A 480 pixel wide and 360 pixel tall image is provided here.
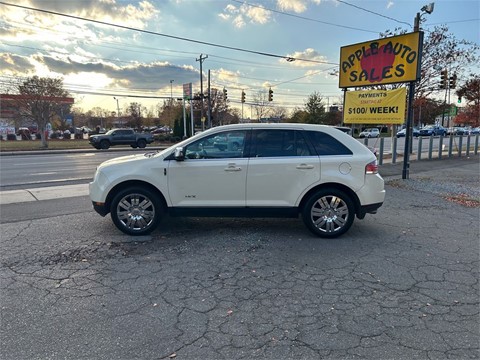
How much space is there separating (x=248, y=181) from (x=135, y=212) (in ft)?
5.70

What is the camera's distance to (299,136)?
500 centimetres

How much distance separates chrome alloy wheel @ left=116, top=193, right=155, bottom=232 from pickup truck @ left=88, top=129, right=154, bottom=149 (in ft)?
85.3

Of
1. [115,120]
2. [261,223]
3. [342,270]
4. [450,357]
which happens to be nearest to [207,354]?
[450,357]

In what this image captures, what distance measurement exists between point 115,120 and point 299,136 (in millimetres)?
87498

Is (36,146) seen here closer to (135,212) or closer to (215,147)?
(135,212)

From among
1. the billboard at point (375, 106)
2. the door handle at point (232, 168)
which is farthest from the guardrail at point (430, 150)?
the door handle at point (232, 168)

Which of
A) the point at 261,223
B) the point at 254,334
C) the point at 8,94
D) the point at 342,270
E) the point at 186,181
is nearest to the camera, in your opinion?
the point at 254,334

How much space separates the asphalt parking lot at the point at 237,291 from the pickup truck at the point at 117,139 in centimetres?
2491

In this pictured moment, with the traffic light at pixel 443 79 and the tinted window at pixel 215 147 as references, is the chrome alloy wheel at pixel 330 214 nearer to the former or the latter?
the tinted window at pixel 215 147

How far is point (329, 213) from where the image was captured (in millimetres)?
4941

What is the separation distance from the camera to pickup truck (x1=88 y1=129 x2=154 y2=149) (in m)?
28.8

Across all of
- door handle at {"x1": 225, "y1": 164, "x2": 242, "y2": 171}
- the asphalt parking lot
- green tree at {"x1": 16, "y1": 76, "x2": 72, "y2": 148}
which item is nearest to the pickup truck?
green tree at {"x1": 16, "y1": 76, "x2": 72, "y2": 148}

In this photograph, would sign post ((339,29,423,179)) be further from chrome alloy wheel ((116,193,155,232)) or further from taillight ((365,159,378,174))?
chrome alloy wheel ((116,193,155,232))

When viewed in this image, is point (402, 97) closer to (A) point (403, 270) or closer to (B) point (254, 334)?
(A) point (403, 270)
